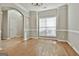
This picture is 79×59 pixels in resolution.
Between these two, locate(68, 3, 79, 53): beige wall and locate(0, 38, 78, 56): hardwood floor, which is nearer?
locate(0, 38, 78, 56): hardwood floor

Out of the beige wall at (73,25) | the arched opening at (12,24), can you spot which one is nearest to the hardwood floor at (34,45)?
the arched opening at (12,24)

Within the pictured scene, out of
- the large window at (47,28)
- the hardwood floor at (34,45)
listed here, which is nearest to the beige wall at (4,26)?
the hardwood floor at (34,45)

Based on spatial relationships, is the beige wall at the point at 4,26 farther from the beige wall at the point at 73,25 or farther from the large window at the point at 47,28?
the beige wall at the point at 73,25

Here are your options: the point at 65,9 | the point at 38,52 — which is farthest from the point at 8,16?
the point at 65,9

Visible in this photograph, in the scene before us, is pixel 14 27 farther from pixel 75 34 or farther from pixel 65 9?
pixel 75 34

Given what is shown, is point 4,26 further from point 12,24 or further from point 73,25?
point 73,25

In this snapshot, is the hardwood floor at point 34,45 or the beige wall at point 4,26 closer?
the hardwood floor at point 34,45

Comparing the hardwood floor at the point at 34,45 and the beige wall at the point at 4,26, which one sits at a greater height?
the beige wall at the point at 4,26

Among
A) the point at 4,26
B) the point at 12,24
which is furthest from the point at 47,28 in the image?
the point at 4,26

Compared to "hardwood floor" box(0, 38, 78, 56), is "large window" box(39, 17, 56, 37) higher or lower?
higher

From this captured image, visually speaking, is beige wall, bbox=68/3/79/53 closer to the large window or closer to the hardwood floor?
the hardwood floor

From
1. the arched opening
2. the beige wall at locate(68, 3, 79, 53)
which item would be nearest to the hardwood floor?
the arched opening

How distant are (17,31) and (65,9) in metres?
1.17

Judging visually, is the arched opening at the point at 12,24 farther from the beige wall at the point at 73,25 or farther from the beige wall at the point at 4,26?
the beige wall at the point at 73,25
